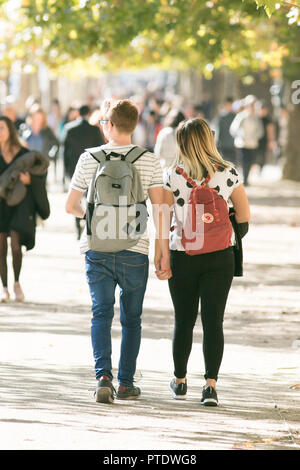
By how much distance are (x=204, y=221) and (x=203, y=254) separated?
0.20 m

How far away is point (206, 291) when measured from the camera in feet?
23.1

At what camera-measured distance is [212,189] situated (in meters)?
6.98

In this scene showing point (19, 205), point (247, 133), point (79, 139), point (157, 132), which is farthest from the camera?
point (157, 132)

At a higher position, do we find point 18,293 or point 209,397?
point 209,397

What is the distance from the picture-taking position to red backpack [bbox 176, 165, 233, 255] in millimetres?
6969

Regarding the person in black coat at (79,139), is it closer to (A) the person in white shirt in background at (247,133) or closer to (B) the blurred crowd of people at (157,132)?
(B) the blurred crowd of people at (157,132)

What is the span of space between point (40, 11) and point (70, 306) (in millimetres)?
6555

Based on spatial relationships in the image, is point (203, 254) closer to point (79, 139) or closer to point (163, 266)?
point (163, 266)

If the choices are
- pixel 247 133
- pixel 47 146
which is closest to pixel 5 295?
pixel 47 146

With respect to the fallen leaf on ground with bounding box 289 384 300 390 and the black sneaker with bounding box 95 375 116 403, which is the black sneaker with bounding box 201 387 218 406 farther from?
the fallen leaf on ground with bounding box 289 384 300 390

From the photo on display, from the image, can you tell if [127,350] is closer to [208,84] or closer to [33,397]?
[33,397]

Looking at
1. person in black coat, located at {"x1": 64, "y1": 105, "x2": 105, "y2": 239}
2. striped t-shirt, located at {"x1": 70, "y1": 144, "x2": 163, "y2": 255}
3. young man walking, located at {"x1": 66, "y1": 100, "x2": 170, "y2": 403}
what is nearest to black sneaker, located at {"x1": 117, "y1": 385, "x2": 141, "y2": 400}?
young man walking, located at {"x1": 66, "y1": 100, "x2": 170, "y2": 403}

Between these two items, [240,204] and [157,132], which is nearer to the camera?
[240,204]

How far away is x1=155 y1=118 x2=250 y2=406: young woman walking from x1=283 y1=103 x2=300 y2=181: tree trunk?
68.0 ft
